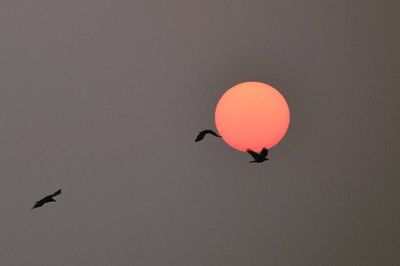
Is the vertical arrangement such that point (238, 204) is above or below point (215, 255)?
above

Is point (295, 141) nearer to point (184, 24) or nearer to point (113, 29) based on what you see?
point (184, 24)

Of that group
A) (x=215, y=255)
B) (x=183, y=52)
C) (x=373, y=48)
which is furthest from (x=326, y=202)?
(x=183, y=52)

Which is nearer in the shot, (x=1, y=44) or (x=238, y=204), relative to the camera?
(x=1, y=44)

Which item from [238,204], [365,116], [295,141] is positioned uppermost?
[365,116]

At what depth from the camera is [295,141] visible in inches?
83.7

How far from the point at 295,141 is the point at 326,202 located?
0.93 ft

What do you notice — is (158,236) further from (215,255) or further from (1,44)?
(1,44)

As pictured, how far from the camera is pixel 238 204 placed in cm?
212

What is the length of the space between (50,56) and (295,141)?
101cm

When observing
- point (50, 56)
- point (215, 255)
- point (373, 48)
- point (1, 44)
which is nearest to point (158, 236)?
point (215, 255)

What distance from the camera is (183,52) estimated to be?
205 centimetres

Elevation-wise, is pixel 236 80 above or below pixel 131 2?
below

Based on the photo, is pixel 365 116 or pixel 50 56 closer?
pixel 50 56

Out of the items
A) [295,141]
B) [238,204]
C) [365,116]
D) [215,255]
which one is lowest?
[215,255]
